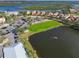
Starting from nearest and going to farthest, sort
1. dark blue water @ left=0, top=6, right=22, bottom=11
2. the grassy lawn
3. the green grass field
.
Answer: the grassy lawn → the green grass field → dark blue water @ left=0, top=6, right=22, bottom=11

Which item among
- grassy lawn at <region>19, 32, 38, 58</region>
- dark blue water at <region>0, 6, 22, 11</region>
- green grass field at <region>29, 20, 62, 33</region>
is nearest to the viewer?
grassy lawn at <region>19, 32, 38, 58</region>

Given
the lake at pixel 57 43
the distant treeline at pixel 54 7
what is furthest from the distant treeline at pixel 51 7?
the lake at pixel 57 43

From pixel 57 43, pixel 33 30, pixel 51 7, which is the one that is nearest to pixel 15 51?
pixel 33 30

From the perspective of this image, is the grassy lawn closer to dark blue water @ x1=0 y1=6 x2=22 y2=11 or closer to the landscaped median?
the landscaped median

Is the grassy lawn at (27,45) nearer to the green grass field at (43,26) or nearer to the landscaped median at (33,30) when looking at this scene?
the landscaped median at (33,30)

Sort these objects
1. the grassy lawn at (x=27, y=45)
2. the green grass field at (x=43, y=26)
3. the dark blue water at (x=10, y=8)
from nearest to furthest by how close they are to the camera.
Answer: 1. the grassy lawn at (x=27, y=45)
2. the green grass field at (x=43, y=26)
3. the dark blue water at (x=10, y=8)

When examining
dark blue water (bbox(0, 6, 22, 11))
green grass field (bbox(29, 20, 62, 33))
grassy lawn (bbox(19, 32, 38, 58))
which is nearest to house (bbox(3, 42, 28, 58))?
Result: grassy lawn (bbox(19, 32, 38, 58))

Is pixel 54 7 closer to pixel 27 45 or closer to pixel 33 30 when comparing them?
pixel 33 30
